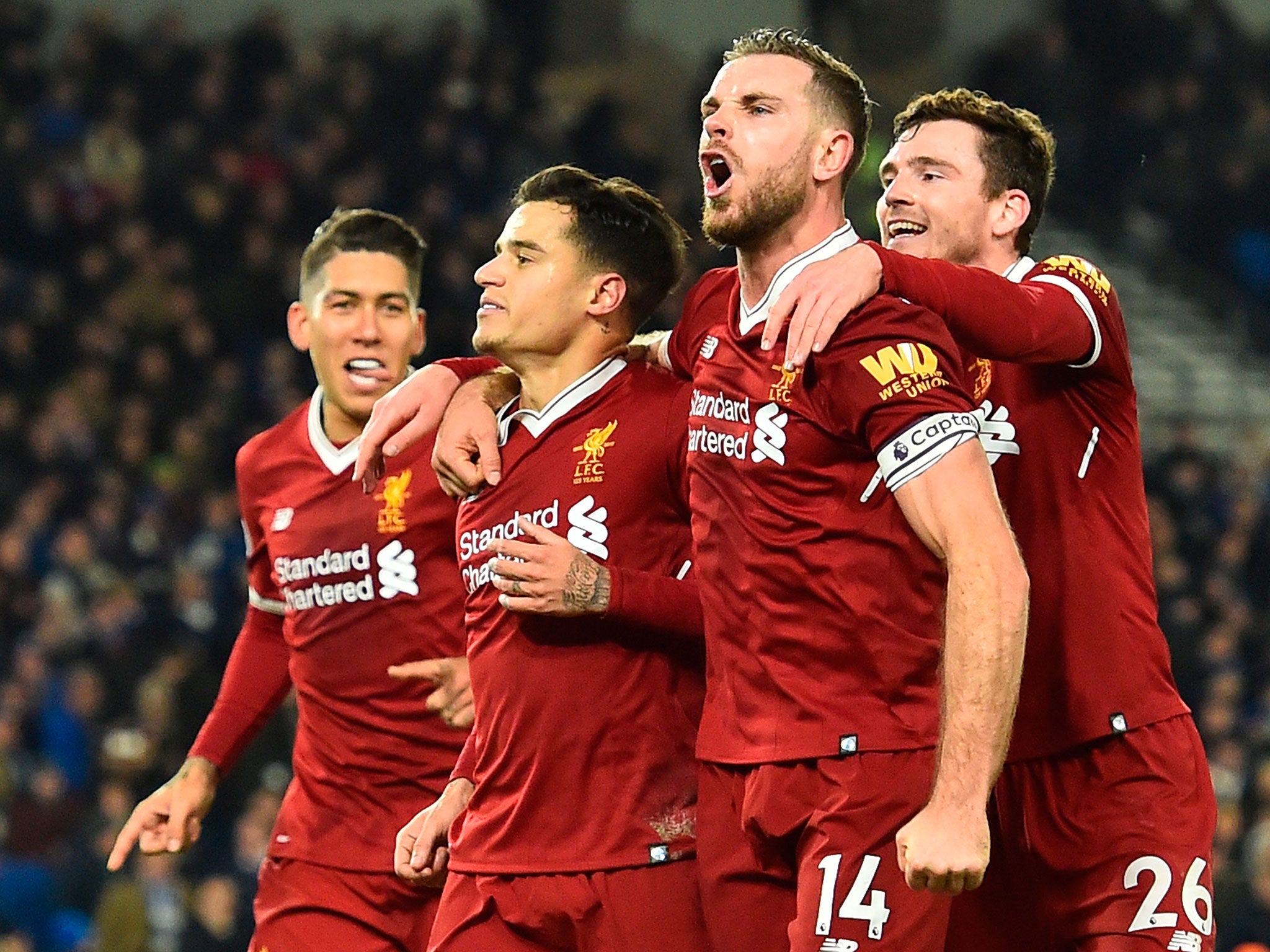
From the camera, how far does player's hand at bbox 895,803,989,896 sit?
3.70 meters

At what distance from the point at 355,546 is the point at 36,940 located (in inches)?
256

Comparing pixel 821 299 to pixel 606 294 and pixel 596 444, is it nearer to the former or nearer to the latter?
pixel 596 444

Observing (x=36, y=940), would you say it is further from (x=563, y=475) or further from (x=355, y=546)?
(x=563, y=475)

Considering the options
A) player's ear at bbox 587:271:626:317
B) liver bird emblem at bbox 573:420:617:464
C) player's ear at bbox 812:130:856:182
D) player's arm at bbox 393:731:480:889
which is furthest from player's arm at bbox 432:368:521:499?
player's ear at bbox 812:130:856:182

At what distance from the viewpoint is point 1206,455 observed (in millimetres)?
15328

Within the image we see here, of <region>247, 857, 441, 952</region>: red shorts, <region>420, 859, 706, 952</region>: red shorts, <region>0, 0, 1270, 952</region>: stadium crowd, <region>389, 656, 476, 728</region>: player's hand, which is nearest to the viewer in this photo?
<region>420, 859, 706, 952</region>: red shorts

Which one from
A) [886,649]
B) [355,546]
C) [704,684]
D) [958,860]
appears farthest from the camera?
[355,546]

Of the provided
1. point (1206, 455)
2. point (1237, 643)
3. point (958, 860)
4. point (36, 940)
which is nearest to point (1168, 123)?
point (1206, 455)

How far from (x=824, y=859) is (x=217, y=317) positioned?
40.0ft

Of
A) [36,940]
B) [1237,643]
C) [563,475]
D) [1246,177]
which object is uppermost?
[1246,177]

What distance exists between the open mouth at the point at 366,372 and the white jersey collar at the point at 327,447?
16 centimetres

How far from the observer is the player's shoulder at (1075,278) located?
4535 millimetres

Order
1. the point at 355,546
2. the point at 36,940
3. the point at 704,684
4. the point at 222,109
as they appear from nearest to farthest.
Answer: the point at 704,684 → the point at 355,546 → the point at 36,940 → the point at 222,109

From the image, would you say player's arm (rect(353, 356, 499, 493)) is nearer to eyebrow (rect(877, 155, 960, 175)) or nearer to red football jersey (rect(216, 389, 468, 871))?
red football jersey (rect(216, 389, 468, 871))
